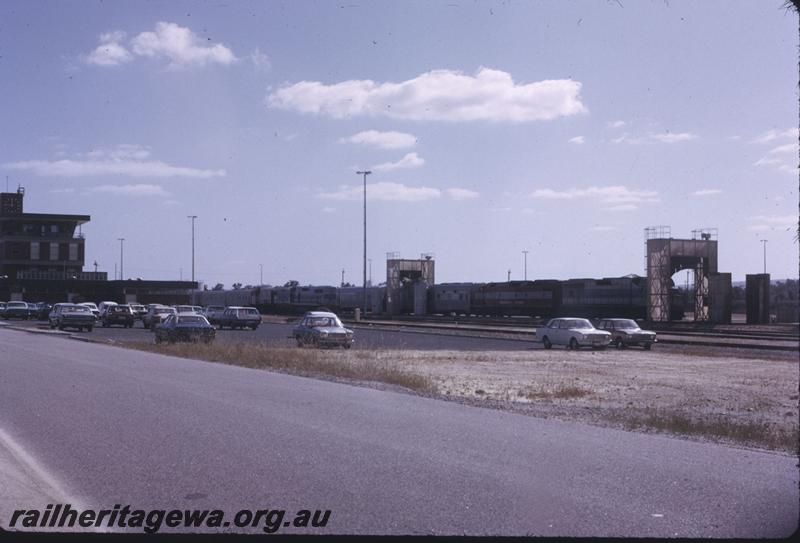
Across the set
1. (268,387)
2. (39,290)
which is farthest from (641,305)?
(39,290)

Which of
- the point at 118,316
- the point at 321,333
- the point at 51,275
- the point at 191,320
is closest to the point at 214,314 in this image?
the point at 118,316

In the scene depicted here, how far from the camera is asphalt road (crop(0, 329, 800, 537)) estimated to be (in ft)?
24.7

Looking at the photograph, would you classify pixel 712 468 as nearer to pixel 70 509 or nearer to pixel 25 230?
pixel 70 509

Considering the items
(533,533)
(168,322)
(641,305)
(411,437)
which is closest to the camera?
(533,533)

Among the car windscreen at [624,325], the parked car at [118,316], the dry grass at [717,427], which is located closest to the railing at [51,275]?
the parked car at [118,316]

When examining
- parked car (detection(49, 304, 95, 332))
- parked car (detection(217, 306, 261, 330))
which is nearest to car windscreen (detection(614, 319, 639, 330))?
parked car (detection(217, 306, 261, 330))

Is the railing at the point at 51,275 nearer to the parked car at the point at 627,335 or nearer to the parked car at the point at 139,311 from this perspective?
the parked car at the point at 139,311

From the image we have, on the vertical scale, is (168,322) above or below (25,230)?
below

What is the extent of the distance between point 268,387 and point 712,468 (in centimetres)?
1047

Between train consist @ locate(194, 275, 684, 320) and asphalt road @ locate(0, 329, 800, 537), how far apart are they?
52.5 m

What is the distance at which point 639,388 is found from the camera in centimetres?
2133

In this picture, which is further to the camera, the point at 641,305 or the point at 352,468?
the point at 641,305

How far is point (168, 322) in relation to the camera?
35500 mm

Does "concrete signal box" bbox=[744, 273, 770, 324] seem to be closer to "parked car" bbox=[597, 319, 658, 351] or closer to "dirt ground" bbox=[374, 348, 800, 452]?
"parked car" bbox=[597, 319, 658, 351]
